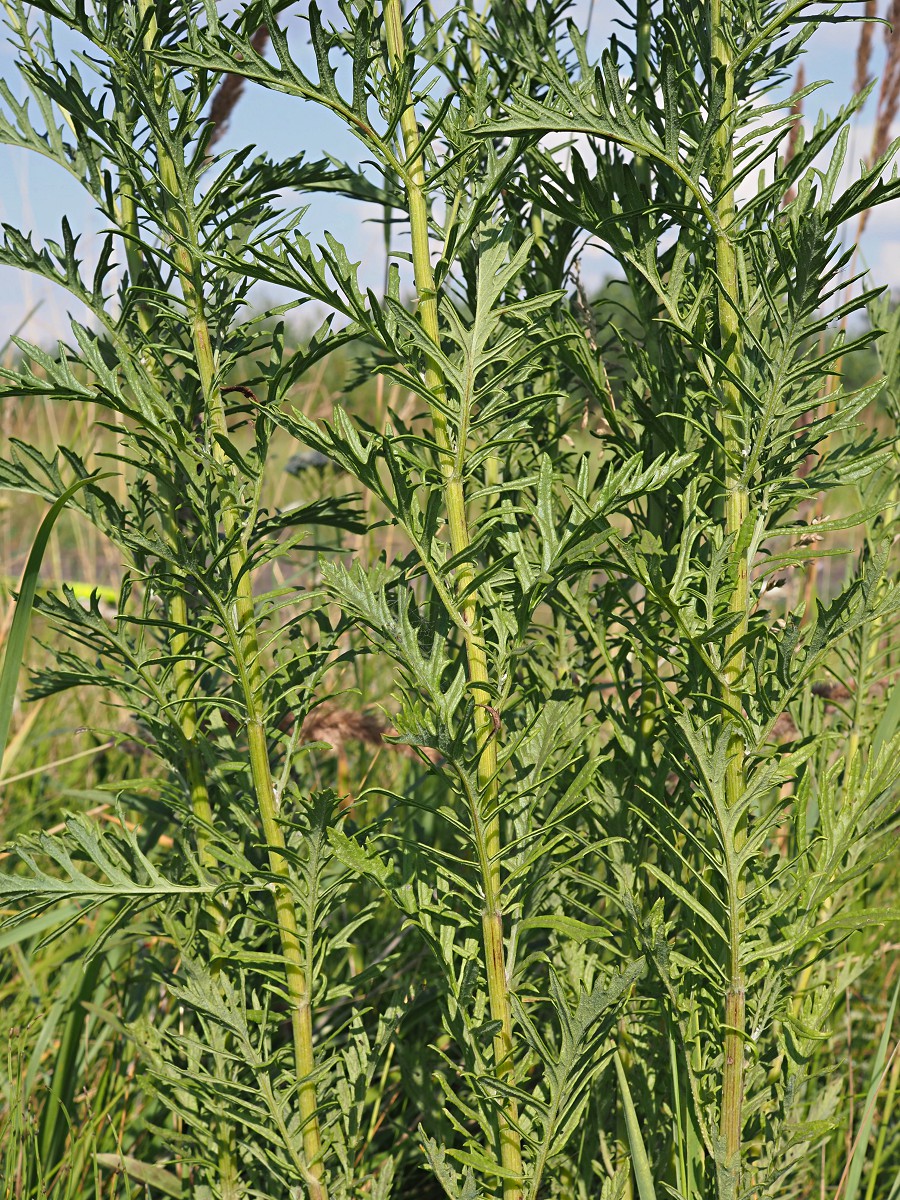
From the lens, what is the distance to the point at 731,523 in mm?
1074

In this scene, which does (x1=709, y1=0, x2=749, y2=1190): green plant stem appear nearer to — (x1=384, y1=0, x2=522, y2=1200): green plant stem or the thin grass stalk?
(x1=384, y1=0, x2=522, y2=1200): green plant stem

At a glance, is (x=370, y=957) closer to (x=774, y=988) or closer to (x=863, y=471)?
(x=774, y=988)

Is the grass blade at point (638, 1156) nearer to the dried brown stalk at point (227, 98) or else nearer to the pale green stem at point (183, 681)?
the pale green stem at point (183, 681)

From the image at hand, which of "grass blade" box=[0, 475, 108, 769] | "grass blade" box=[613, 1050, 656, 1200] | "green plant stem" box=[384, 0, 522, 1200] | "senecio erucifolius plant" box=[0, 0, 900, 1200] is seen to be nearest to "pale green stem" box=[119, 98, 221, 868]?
"senecio erucifolius plant" box=[0, 0, 900, 1200]

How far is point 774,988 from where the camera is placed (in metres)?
1.14

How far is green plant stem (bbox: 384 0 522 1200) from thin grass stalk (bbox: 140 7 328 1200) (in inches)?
8.7

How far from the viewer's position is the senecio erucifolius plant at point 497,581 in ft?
3.26

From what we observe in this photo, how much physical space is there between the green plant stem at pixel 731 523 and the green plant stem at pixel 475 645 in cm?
23

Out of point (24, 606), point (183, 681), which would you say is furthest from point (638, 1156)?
point (24, 606)

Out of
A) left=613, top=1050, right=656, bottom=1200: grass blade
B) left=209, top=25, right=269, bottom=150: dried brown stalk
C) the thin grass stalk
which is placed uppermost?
left=209, top=25, right=269, bottom=150: dried brown stalk

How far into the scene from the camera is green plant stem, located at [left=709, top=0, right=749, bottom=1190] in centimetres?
102

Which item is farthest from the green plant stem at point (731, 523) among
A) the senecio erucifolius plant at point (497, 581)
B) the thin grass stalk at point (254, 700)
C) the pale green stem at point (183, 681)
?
the pale green stem at point (183, 681)

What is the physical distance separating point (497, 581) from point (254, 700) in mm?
288

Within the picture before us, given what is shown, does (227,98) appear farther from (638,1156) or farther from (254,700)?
(638,1156)
